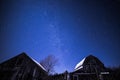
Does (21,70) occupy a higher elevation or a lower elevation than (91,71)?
lower

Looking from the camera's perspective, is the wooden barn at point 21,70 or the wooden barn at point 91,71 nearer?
the wooden barn at point 21,70

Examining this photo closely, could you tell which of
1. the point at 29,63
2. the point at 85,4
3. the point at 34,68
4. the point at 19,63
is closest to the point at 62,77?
the point at 34,68

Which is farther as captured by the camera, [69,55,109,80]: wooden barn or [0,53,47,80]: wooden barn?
[69,55,109,80]: wooden barn

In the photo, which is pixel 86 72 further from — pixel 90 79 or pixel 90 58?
pixel 90 58

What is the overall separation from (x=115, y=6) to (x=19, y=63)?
8.84m

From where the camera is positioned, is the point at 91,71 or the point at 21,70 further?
the point at 91,71

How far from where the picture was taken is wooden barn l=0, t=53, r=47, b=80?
875 centimetres

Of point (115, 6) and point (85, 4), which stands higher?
point (85, 4)

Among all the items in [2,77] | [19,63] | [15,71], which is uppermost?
[19,63]

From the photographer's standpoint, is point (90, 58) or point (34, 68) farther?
point (90, 58)

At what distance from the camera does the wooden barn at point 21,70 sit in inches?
344

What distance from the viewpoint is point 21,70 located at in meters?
9.09

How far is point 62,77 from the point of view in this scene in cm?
951

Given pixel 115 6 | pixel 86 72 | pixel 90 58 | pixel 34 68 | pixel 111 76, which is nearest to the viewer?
pixel 115 6
